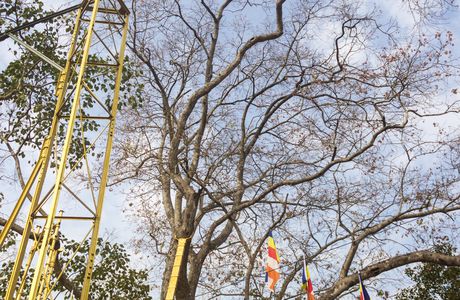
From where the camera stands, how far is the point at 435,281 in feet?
37.9

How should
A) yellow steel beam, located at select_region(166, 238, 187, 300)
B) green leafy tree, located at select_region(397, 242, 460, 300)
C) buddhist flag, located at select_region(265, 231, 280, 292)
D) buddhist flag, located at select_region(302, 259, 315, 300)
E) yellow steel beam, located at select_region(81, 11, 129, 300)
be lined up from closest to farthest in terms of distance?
yellow steel beam, located at select_region(81, 11, 129, 300)
yellow steel beam, located at select_region(166, 238, 187, 300)
buddhist flag, located at select_region(265, 231, 280, 292)
buddhist flag, located at select_region(302, 259, 315, 300)
green leafy tree, located at select_region(397, 242, 460, 300)

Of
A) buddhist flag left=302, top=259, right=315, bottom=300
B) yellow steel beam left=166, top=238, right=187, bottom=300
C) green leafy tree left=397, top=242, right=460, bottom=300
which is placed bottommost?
yellow steel beam left=166, top=238, right=187, bottom=300

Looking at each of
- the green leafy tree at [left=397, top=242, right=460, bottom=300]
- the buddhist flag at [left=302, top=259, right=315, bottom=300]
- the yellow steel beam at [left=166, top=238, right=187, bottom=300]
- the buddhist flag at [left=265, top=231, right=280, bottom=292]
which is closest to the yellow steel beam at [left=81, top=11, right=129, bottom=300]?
the yellow steel beam at [left=166, top=238, right=187, bottom=300]

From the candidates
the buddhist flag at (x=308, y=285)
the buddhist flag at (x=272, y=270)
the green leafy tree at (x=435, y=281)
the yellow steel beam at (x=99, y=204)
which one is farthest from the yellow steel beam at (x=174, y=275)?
the green leafy tree at (x=435, y=281)

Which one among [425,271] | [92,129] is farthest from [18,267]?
[425,271]

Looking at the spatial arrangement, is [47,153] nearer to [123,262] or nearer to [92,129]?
[92,129]

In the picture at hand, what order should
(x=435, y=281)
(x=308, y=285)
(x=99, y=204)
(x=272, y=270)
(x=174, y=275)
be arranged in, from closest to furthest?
(x=99, y=204) < (x=174, y=275) < (x=272, y=270) < (x=308, y=285) < (x=435, y=281)

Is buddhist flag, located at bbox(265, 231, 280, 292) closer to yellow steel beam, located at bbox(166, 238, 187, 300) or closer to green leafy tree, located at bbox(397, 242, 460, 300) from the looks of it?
yellow steel beam, located at bbox(166, 238, 187, 300)

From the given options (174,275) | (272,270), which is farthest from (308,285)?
(174,275)

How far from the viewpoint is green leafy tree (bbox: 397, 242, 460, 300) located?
11.2m

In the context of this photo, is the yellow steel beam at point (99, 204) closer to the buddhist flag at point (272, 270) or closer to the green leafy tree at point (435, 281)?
the buddhist flag at point (272, 270)

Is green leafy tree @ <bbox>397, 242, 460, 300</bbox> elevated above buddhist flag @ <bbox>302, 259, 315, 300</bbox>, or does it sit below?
above

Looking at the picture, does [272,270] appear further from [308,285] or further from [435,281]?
[435,281]

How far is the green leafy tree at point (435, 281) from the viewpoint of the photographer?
11188 millimetres
